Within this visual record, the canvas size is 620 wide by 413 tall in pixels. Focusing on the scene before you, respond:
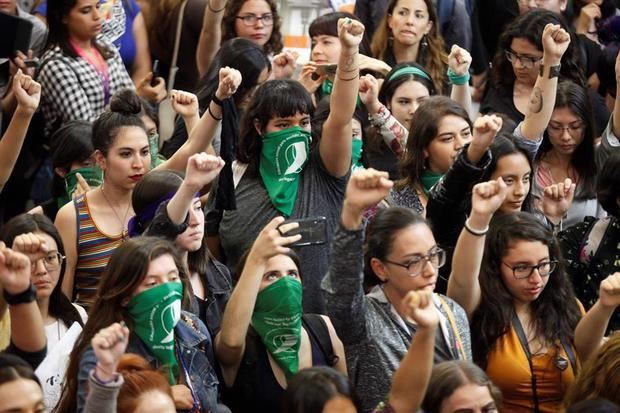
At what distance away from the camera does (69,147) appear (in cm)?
675

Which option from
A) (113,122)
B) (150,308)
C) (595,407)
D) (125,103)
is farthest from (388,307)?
(125,103)

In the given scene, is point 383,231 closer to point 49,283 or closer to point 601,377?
point 601,377

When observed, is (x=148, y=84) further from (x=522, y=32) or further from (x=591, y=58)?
(x=591, y=58)

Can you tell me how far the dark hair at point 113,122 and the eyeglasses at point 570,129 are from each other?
6.62 feet

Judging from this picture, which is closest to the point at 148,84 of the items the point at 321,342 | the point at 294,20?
the point at 294,20

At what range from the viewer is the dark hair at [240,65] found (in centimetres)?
708

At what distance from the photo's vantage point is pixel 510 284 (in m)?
5.82

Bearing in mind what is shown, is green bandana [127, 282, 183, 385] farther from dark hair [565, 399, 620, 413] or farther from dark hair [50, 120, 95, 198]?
dark hair [50, 120, 95, 198]

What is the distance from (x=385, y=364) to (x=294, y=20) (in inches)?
162

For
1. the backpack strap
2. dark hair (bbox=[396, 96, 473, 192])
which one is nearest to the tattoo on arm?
dark hair (bbox=[396, 96, 473, 192])

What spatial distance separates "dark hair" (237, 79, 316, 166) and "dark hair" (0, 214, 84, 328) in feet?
3.47

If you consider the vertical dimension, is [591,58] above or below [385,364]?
above

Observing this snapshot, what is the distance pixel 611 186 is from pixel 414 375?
1.92 metres

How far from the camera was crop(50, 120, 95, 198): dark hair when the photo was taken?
22.1 feet
